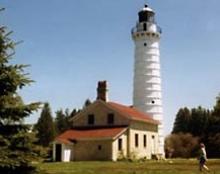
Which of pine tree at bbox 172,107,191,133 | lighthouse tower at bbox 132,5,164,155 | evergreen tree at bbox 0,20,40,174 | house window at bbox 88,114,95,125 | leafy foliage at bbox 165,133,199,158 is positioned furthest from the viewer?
pine tree at bbox 172,107,191,133

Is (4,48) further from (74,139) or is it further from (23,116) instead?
(74,139)

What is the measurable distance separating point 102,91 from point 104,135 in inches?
227

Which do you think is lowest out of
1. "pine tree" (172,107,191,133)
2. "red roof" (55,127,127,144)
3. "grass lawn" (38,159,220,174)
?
"grass lawn" (38,159,220,174)

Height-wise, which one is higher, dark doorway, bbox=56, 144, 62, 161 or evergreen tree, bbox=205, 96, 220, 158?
evergreen tree, bbox=205, 96, 220, 158

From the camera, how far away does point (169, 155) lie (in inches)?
2657

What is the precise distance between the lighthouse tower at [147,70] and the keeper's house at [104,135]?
7090mm

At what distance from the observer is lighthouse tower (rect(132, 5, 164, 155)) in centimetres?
6205

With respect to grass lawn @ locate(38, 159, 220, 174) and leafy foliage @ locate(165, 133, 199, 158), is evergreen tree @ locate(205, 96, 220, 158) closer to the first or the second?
leafy foliage @ locate(165, 133, 199, 158)

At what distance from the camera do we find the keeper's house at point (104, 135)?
157 ft

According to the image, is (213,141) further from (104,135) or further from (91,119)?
(104,135)

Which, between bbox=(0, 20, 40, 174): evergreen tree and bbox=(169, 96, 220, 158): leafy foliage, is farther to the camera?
bbox=(169, 96, 220, 158): leafy foliage

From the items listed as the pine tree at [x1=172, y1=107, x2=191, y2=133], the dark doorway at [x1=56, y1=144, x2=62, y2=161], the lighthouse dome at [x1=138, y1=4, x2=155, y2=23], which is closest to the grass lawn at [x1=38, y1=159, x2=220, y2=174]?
the dark doorway at [x1=56, y1=144, x2=62, y2=161]

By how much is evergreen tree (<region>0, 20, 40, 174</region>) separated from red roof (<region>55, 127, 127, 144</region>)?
1227 inches

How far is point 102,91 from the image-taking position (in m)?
52.0
